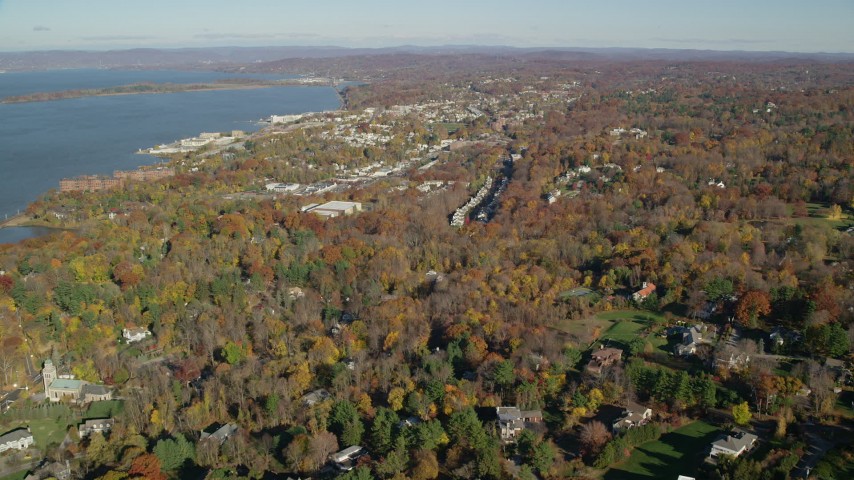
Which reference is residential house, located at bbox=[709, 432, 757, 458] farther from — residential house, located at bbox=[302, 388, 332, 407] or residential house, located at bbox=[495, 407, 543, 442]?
residential house, located at bbox=[302, 388, 332, 407]

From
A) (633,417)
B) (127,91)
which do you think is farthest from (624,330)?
(127,91)

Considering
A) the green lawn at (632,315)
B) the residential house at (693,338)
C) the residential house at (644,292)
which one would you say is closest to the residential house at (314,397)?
the green lawn at (632,315)

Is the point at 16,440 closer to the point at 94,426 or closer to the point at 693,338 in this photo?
the point at 94,426

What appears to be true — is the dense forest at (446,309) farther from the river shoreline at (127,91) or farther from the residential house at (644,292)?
the river shoreline at (127,91)

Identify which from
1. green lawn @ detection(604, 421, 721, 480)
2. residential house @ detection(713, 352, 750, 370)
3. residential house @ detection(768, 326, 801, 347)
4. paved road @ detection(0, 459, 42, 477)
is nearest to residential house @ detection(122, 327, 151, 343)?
paved road @ detection(0, 459, 42, 477)

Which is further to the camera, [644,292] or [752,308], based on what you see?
[644,292]

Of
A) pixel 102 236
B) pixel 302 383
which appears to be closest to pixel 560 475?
pixel 302 383
